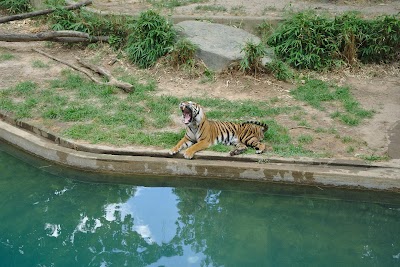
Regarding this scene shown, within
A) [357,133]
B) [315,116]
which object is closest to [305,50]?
[315,116]

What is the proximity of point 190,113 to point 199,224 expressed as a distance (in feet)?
4.28

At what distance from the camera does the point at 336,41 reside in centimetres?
947

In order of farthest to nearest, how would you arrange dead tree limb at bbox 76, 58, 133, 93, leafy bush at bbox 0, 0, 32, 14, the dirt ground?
1. leafy bush at bbox 0, 0, 32, 14
2. dead tree limb at bbox 76, 58, 133, 93
3. the dirt ground

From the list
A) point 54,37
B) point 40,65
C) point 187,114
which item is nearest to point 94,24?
point 54,37

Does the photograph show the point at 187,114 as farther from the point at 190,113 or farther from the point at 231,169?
the point at 231,169

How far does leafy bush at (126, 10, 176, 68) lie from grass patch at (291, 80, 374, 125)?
2334 millimetres

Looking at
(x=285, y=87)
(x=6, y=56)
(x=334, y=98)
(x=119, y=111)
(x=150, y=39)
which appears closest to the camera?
(x=119, y=111)

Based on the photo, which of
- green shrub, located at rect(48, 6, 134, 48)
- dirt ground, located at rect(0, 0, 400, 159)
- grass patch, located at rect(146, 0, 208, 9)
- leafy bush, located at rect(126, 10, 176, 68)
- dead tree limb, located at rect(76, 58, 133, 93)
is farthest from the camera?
grass patch, located at rect(146, 0, 208, 9)

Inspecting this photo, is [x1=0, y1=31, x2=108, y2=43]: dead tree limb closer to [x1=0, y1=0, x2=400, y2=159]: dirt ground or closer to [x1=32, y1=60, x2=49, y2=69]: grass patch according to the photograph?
[x1=0, y1=0, x2=400, y2=159]: dirt ground

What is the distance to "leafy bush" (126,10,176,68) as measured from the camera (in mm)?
9617

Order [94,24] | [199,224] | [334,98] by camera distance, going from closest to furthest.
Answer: [199,224], [334,98], [94,24]

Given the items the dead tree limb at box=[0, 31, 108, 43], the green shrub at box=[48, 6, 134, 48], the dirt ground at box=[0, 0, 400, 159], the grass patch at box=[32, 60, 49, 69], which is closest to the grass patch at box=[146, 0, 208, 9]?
the green shrub at box=[48, 6, 134, 48]

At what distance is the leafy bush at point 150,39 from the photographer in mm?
9617

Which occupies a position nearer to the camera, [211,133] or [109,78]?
[211,133]
